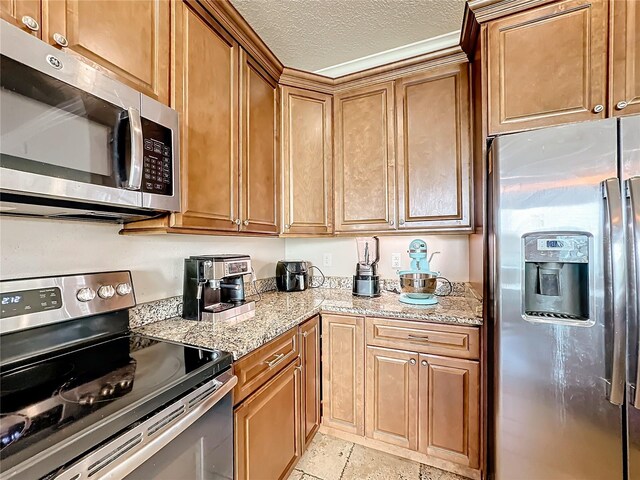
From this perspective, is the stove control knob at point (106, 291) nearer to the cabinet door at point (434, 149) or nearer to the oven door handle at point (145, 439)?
the oven door handle at point (145, 439)

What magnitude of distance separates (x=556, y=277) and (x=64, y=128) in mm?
1819

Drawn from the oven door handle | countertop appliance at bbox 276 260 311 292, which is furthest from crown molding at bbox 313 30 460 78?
the oven door handle

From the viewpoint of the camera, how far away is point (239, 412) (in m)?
1.08

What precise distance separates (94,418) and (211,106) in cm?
127

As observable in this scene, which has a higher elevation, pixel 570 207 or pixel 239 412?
pixel 570 207

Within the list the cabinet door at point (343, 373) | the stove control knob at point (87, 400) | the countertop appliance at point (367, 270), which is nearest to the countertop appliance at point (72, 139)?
the stove control knob at point (87, 400)

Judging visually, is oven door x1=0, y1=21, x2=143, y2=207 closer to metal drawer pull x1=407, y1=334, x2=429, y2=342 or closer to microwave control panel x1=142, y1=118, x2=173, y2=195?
microwave control panel x1=142, y1=118, x2=173, y2=195

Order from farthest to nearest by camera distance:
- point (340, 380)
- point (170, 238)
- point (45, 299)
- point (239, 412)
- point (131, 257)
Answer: point (340, 380) < point (170, 238) < point (131, 257) < point (239, 412) < point (45, 299)

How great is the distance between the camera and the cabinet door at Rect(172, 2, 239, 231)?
1190mm

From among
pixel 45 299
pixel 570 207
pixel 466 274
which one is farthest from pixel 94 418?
pixel 466 274

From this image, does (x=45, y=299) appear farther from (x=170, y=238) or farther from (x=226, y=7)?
(x=226, y=7)

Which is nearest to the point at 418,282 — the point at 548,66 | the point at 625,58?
the point at 548,66

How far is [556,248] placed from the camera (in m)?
1.16

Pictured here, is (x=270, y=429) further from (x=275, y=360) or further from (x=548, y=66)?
(x=548, y=66)
